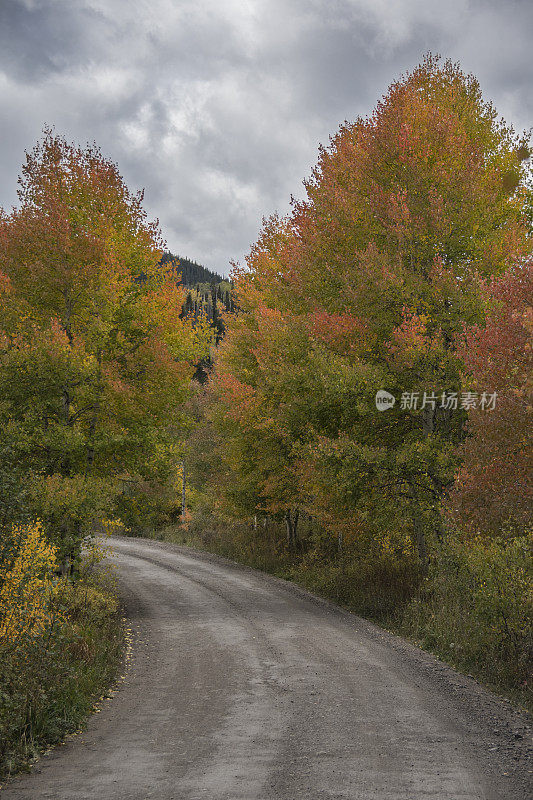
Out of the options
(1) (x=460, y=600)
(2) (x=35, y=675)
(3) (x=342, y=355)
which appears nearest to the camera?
(2) (x=35, y=675)

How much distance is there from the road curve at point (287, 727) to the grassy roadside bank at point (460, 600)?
21.7 inches

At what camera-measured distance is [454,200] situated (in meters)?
12.7

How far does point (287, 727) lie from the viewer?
7.02 metres

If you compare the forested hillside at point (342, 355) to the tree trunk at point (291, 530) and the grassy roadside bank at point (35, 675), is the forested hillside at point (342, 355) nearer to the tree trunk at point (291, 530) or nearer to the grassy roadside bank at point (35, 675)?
the grassy roadside bank at point (35, 675)

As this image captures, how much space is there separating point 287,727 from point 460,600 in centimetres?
579

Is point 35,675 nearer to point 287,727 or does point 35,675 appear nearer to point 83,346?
point 287,727

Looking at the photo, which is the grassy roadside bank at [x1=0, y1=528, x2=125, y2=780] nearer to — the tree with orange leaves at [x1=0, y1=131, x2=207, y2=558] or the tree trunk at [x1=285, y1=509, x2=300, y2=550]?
the tree with orange leaves at [x1=0, y1=131, x2=207, y2=558]

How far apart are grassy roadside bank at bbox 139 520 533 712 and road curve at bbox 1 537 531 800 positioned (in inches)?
21.7

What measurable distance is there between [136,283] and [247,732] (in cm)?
1154

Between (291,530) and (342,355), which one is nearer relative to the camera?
(342,355)

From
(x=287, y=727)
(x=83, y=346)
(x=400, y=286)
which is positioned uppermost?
(x=400, y=286)

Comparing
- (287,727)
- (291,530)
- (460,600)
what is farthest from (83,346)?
(291,530)

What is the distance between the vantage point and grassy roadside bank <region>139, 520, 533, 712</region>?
29.3 feet

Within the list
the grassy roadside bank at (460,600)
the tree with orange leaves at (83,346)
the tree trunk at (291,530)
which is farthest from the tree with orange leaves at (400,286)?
the tree trunk at (291,530)
